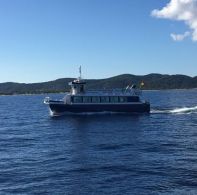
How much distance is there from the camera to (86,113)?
8369 centimetres

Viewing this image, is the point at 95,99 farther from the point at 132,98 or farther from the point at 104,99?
the point at 132,98

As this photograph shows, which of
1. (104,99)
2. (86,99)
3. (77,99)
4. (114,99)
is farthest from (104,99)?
(77,99)

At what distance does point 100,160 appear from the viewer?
37.4 m

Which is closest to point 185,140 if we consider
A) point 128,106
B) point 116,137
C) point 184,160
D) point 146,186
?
point 116,137

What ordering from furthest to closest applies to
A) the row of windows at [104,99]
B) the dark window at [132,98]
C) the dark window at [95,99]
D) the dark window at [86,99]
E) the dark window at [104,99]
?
the dark window at [132,98] → the dark window at [104,99] → the dark window at [95,99] → the dark window at [86,99] → the row of windows at [104,99]

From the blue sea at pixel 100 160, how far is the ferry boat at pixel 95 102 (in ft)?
61.7

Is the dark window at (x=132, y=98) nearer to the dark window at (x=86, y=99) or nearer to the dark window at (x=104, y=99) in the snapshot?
the dark window at (x=104, y=99)

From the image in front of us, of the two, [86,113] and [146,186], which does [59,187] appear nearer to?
[146,186]

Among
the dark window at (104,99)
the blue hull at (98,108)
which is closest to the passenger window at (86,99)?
the blue hull at (98,108)

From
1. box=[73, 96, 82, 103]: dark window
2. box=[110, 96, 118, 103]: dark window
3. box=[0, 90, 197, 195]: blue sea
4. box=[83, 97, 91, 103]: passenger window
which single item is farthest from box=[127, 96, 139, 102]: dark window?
box=[0, 90, 197, 195]: blue sea

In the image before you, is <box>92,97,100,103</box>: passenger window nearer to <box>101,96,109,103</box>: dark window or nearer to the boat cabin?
the boat cabin

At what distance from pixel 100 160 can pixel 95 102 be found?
47447 mm

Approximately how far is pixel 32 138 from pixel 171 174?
85.0 ft

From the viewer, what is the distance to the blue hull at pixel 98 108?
82.8 meters
